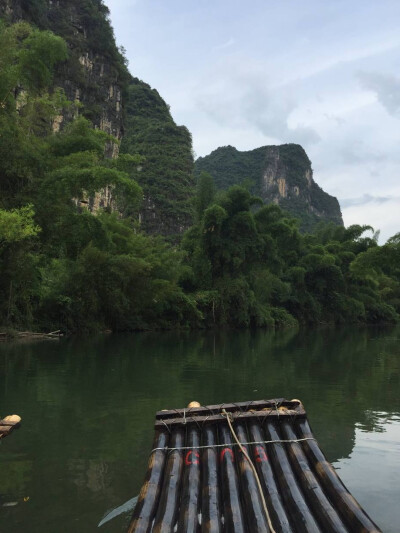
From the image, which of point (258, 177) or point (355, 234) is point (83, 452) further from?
point (258, 177)

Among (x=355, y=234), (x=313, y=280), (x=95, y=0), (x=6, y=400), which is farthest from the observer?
(x=95, y=0)

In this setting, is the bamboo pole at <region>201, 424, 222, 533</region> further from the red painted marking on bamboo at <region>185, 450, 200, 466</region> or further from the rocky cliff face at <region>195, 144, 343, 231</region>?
the rocky cliff face at <region>195, 144, 343, 231</region>

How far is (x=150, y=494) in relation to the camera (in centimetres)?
259

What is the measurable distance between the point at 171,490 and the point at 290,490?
2.30 feet

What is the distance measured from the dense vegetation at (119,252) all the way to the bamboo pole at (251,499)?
924 centimetres

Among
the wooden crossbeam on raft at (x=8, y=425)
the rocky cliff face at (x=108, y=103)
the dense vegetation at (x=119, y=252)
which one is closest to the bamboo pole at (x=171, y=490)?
the wooden crossbeam on raft at (x=8, y=425)

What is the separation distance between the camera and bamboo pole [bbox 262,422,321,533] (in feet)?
7.55

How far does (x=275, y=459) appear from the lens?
3.03m

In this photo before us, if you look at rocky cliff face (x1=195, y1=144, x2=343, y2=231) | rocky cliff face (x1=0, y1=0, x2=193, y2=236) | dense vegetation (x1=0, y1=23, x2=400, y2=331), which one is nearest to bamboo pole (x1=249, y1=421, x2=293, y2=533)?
dense vegetation (x1=0, y1=23, x2=400, y2=331)

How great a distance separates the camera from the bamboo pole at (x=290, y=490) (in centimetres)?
230

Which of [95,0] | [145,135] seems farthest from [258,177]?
[95,0]

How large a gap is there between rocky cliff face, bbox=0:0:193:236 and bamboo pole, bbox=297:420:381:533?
23732 mm

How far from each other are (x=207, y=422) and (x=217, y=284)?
26551mm

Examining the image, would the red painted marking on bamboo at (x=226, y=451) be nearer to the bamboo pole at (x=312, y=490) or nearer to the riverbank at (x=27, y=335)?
the bamboo pole at (x=312, y=490)
